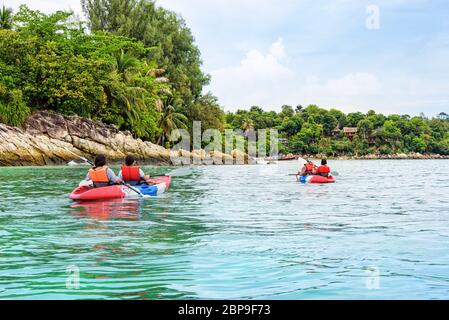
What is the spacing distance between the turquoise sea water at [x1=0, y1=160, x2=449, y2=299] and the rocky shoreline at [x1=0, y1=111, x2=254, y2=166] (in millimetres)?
20164

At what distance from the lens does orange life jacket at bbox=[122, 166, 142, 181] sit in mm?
14886

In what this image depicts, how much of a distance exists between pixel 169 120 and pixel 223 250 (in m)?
42.6

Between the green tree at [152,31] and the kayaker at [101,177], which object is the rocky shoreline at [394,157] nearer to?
the green tree at [152,31]

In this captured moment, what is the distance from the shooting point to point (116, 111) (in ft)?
142

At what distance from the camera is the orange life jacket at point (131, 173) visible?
48.8 feet

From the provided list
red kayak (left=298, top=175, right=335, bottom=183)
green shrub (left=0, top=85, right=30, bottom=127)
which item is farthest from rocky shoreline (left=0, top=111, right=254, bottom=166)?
red kayak (left=298, top=175, right=335, bottom=183)

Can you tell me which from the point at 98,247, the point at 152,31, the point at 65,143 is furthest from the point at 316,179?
the point at 152,31

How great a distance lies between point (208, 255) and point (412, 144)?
387 feet

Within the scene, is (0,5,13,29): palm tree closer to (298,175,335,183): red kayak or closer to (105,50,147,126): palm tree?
(105,50,147,126): palm tree

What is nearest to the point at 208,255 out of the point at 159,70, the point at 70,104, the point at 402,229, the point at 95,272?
the point at 95,272

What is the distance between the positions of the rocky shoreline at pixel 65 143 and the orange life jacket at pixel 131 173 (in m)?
18.8

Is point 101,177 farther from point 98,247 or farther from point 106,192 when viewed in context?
point 98,247

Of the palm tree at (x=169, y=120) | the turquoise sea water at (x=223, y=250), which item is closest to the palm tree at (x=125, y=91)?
the palm tree at (x=169, y=120)
